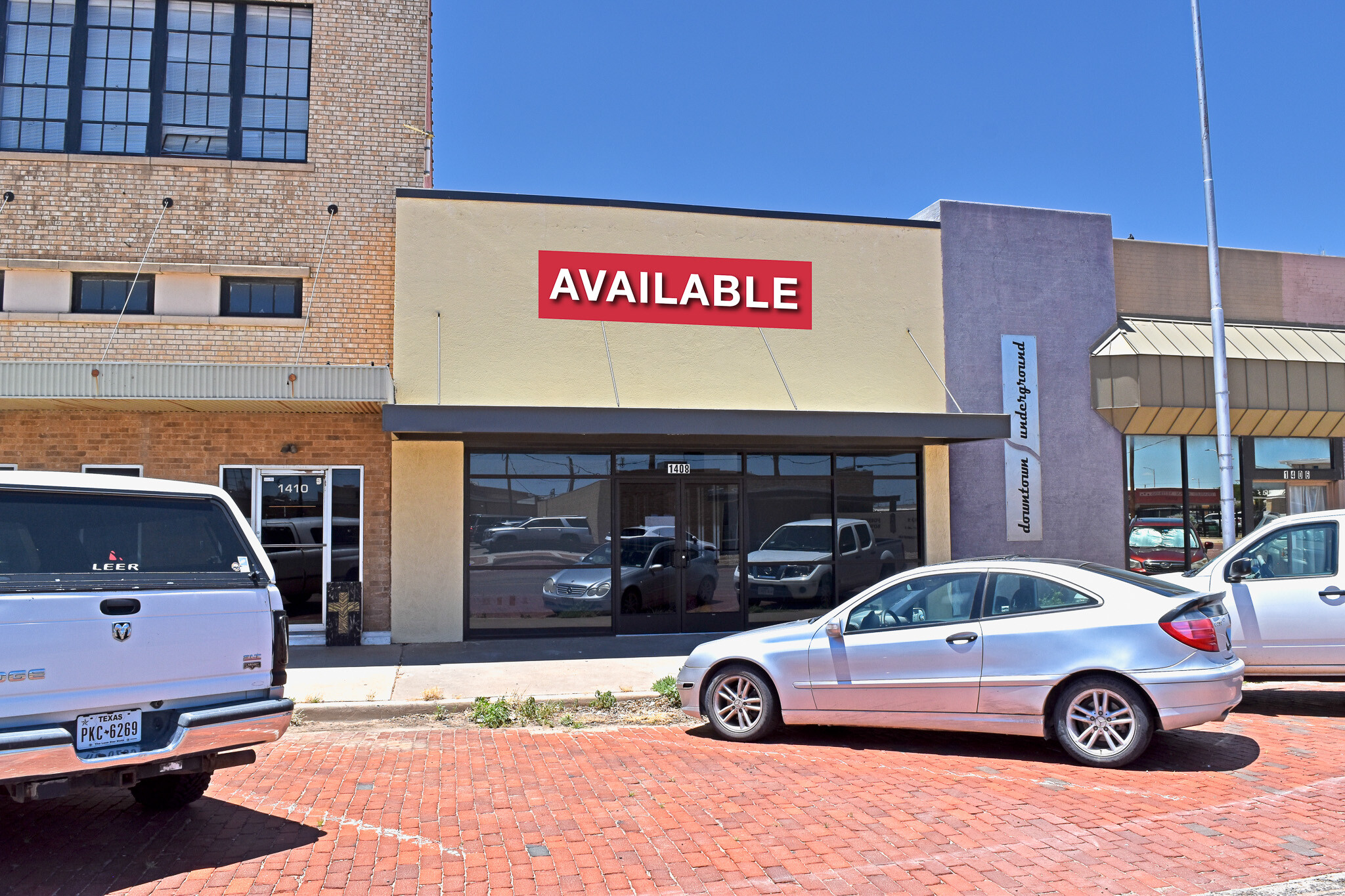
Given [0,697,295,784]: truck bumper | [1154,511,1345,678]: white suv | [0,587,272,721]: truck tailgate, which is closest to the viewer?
[0,697,295,784]: truck bumper

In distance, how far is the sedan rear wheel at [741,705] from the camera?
26.1 feet

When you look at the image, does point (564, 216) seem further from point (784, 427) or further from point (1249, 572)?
point (1249, 572)

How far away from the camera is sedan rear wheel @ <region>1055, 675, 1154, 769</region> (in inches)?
266

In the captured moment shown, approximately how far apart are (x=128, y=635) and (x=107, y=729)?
0.45m

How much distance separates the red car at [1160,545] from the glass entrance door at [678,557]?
6.67m

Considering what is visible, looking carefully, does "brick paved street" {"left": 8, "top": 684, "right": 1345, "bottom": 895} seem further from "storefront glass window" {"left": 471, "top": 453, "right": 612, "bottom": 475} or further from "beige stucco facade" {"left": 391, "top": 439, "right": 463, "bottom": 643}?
"storefront glass window" {"left": 471, "top": 453, "right": 612, "bottom": 475}

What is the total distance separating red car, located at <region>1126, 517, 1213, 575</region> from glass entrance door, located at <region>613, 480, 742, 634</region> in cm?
667

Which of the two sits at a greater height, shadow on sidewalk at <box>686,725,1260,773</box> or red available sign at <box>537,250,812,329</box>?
red available sign at <box>537,250,812,329</box>

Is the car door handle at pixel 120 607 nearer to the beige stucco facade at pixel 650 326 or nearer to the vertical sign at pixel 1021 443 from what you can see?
the beige stucco facade at pixel 650 326

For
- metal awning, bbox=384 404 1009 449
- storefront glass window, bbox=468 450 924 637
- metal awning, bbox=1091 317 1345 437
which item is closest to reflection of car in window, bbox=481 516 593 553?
storefront glass window, bbox=468 450 924 637

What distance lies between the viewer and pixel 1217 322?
44.2 feet

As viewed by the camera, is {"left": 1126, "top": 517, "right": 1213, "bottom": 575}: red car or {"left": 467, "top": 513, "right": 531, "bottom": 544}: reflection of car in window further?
{"left": 1126, "top": 517, "right": 1213, "bottom": 575}: red car

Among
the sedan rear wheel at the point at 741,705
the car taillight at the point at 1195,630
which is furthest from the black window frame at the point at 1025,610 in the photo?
the sedan rear wheel at the point at 741,705

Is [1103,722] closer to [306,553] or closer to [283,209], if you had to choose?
[306,553]
